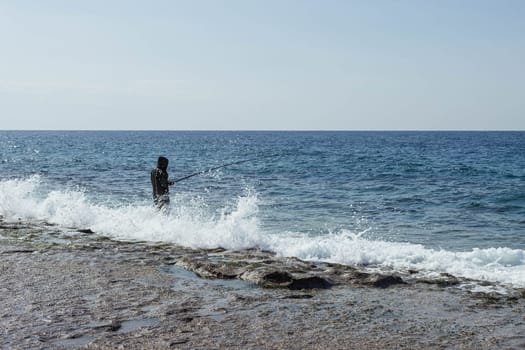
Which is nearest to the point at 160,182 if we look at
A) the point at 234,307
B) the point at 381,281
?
the point at 381,281

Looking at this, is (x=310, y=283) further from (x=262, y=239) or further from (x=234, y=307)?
(x=262, y=239)

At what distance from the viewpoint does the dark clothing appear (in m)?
14.2

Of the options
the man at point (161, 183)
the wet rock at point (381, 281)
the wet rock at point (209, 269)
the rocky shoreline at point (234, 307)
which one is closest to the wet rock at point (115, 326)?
the rocky shoreline at point (234, 307)

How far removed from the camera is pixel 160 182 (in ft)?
46.8

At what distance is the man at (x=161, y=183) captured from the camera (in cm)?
1418

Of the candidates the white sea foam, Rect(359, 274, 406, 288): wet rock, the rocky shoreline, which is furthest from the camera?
the white sea foam

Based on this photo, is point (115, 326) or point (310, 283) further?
point (310, 283)

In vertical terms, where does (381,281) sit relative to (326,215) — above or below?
above

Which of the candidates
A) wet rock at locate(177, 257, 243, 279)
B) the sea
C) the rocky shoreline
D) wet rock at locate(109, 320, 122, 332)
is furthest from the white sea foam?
wet rock at locate(109, 320, 122, 332)

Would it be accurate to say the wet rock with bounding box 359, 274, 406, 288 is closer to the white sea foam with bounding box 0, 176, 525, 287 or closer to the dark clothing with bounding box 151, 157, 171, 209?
the white sea foam with bounding box 0, 176, 525, 287

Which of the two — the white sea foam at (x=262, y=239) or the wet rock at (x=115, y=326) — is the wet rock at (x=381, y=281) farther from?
the wet rock at (x=115, y=326)

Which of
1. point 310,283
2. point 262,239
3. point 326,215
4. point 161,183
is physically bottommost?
point 326,215

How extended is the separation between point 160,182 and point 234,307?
7.29m

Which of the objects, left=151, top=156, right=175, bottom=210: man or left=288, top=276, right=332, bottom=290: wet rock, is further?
left=151, top=156, right=175, bottom=210: man
